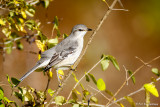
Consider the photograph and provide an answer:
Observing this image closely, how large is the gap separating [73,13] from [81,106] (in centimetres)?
782

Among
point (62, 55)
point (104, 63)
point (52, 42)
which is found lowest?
point (62, 55)

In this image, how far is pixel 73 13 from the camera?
969 cm

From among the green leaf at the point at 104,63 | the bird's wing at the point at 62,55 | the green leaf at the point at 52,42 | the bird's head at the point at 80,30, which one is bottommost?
the bird's wing at the point at 62,55

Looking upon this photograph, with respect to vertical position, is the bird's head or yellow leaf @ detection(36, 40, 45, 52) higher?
yellow leaf @ detection(36, 40, 45, 52)

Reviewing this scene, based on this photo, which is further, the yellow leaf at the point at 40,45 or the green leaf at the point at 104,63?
the yellow leaf at the point at 40,45

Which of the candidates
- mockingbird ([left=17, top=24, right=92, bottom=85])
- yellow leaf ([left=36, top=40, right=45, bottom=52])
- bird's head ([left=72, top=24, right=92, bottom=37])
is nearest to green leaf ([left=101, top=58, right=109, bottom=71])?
yellow leaf ([left=36, top=40, right=45, bottom=52])

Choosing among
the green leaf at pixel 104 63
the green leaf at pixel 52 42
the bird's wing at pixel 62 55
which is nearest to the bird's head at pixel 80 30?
the bird's wing at pixel 62 55

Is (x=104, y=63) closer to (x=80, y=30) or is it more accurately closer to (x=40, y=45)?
(x=40, y=45)

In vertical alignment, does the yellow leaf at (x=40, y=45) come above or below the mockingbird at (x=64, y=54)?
above

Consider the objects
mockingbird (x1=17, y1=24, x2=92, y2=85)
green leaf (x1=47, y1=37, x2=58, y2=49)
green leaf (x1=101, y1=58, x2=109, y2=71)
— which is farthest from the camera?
mockingbird (x1=17, y1=24, x2=92, y2=85)

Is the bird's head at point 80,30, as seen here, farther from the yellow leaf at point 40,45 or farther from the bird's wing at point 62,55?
the yellow leaf at point 40,45

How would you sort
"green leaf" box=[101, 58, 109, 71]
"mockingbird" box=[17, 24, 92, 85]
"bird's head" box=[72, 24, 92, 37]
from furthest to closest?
"bird's head" box=[72, 24, 92, 37] < "mockingbird" box=[17, 24, 92, 85] < "green leaf" box=[101, 58, 109, 71]

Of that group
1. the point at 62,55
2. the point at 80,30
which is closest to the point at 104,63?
the point at 62,55

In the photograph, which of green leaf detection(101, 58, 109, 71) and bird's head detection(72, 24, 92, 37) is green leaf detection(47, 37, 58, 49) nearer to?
green leaf detection(101, 58, 109, 71)
